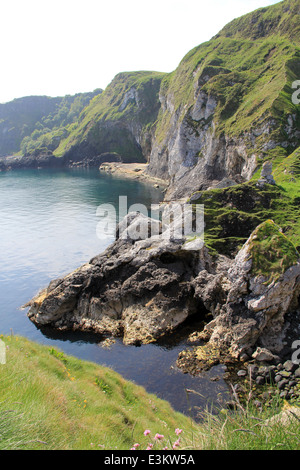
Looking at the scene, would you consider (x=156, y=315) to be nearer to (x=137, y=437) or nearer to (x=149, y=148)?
(x=137, y=437)

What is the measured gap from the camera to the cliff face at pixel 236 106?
72312 mm

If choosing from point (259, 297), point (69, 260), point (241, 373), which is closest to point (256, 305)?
point (259, 297)

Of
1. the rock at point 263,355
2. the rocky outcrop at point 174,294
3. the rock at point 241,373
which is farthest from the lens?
the rocky outcrop at point 174,294

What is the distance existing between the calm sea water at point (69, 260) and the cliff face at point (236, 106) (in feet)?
55.4

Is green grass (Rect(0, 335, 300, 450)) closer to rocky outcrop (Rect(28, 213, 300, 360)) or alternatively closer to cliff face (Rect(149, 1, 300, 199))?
rocky outcrop (Rect(28, 213, 300, 360))

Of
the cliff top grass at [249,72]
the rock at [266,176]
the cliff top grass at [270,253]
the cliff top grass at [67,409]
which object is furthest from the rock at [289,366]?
the cliff top grass at [249,72]

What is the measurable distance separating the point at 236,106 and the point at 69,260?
221 feet

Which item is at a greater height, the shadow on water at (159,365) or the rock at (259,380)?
the rock at (259,380)

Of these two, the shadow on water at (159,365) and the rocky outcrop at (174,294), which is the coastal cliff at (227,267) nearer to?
the rocky outcrop at (174,294)

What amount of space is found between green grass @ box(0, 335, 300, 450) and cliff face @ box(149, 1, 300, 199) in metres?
45.9

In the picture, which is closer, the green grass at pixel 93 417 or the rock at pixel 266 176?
the green grass at pixel 93 417

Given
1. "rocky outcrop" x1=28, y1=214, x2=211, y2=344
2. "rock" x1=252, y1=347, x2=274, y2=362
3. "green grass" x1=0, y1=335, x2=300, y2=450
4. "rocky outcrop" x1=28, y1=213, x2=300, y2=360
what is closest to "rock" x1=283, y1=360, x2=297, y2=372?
"rock" x1=252, y1=347, x2=274, y2=362

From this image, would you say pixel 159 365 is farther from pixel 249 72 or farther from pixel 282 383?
pixel 249 72

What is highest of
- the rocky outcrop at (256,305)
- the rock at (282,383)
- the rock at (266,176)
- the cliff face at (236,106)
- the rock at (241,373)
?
the cliff face at (236,106)
